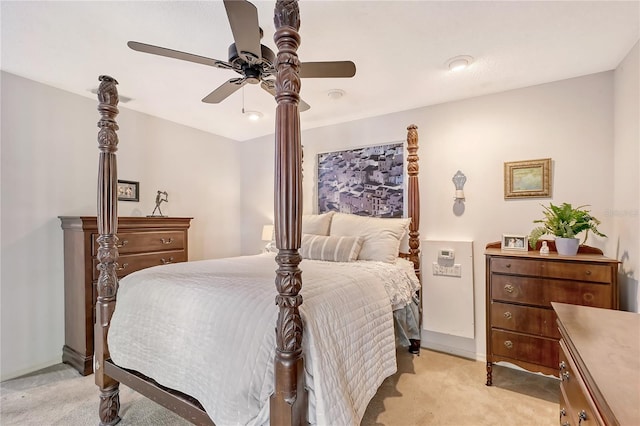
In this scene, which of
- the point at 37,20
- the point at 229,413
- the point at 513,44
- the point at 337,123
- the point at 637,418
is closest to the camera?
the point at 637,418

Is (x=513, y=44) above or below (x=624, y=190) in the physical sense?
above

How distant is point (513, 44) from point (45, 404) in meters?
4.08

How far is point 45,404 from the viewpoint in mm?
2094

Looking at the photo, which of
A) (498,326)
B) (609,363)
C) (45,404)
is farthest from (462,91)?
(45,404)

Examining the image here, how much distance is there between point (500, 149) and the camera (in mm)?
2777

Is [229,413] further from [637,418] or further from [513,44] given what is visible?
[513,44]

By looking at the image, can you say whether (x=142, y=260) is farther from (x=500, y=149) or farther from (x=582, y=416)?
(x=500, y=149)

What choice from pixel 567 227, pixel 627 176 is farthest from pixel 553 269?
pixel 627 176

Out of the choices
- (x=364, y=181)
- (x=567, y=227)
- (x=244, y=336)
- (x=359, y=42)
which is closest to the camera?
(x=244, y=336)

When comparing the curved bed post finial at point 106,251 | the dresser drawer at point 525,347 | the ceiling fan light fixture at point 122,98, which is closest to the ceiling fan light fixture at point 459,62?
the dresser drawer at point 525,347

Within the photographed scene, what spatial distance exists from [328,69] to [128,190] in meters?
2.70

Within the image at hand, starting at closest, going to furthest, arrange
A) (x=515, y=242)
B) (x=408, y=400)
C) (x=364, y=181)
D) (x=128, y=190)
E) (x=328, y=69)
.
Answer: (x=328, y=69)
(x=408, y=400)
(x=515, y=242)
(x=128, y=190)
(x=364, y=181)

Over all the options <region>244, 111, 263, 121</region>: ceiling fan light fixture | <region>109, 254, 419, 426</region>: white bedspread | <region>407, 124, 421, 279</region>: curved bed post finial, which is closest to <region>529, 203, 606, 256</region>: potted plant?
<region>407, 124, 421, 279</region>: curved bed post finial

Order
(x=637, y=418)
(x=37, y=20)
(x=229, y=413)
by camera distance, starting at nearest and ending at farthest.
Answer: (x=637, y=418) < (x=229, y=413) < (x=37, y=20)
